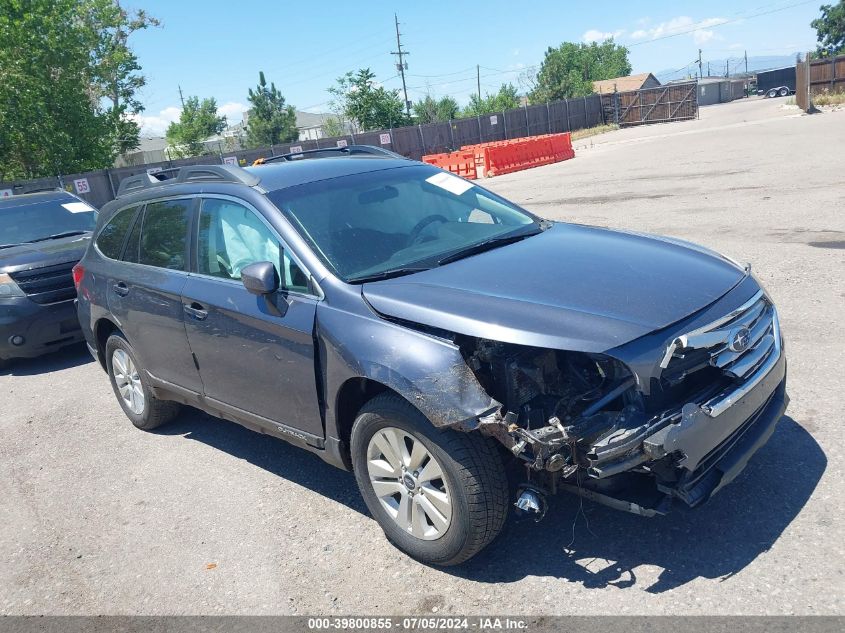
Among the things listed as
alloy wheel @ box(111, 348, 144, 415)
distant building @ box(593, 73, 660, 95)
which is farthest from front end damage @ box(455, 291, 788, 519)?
distant building @ box(593, 73, 660, 95)

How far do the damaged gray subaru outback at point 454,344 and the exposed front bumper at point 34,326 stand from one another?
11.9 feet

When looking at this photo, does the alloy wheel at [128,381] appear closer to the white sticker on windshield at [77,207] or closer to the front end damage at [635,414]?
the front end damage at [635,414]

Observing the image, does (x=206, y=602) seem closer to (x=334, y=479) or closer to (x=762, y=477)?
(x=334, y=479)

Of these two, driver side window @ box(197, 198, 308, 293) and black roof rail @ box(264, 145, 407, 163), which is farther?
black roof rail @ box(264, 145, 407, 163)

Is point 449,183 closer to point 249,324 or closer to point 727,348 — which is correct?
point 249,324

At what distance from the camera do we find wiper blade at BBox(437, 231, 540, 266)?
382cm

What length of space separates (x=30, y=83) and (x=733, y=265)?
88.4 feet

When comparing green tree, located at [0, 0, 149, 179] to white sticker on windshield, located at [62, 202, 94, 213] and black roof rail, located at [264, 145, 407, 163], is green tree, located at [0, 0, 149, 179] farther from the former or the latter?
black roof rail, located at [264, 145, 407, 163]

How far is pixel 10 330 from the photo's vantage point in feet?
24.6

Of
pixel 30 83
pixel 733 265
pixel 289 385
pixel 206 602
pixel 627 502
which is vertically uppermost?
pixel 30 83

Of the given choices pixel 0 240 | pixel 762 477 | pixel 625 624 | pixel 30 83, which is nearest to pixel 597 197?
pixel 0 240

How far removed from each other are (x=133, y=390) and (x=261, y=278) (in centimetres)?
254

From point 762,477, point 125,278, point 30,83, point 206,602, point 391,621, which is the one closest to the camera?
point 391,621

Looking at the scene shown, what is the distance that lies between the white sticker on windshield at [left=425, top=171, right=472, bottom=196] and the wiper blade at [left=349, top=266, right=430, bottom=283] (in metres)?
1.13
